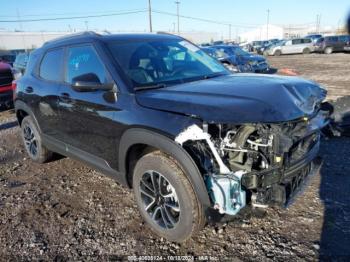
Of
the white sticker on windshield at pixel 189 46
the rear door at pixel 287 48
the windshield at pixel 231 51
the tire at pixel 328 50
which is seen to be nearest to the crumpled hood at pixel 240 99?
the white sticker on windshield at pixel 189 46

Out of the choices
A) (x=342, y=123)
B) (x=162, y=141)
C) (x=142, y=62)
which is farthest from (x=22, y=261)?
(x=342, y=123)

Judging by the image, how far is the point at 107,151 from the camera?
3631mm

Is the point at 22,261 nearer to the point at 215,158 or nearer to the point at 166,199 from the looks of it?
the point at 166,199

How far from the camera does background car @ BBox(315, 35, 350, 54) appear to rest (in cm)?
3162

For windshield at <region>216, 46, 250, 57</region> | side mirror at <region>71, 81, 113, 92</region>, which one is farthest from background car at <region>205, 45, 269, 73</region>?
side mirror at <region>71, 81, 113, 92</region>

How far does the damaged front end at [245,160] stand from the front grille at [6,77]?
840 centimetres

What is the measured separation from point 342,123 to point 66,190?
4.61m

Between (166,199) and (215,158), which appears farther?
(166,199)

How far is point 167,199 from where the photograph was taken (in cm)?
317

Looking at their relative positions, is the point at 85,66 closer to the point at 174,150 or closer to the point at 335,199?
the point at 174,150

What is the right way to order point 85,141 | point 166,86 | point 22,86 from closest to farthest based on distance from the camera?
Answer: point 166,86 → point 85,141 → point 22,86

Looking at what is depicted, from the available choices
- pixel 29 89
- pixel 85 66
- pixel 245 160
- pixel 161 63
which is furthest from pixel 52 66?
pixel 245 160

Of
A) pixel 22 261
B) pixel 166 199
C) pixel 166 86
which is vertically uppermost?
pixel 166 86

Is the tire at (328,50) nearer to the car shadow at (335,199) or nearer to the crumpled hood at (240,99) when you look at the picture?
the car shadow at (335,199)
